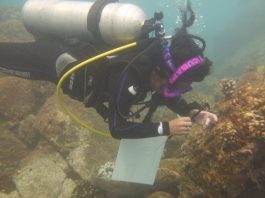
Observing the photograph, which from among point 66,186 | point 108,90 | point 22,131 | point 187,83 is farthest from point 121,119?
point 22,131

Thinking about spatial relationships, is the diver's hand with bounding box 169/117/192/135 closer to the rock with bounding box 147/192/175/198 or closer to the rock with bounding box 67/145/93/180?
the rock with bounding box 147/192/175/198

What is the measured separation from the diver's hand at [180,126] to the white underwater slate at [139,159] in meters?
0.29

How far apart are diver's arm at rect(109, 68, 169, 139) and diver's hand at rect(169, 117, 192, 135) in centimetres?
7

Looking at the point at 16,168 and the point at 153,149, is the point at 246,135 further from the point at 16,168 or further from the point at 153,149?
the point at 16,168

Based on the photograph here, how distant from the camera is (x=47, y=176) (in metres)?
7.32

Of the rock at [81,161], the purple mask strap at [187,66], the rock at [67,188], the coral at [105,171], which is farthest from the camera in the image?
the rock at [81,161]

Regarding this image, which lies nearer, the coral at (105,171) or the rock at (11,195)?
the coral at (105,171)

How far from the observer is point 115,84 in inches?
156

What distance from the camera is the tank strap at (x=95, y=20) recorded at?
16.2ft

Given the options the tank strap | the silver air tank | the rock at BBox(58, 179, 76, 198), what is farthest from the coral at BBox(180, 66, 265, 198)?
the rock at BBox(58, 179, 76, 198)

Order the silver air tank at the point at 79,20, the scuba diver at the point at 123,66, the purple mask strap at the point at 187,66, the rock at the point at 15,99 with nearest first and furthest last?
1. the purple mask strap at the point at 187,66
2. the scuba diver at the point at 123,66
3. the silver air tank at the point at 79,20
4. the rock at the point at 15,99

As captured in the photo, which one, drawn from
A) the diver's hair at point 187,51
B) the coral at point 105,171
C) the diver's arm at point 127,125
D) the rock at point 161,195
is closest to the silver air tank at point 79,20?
the diver's hair at point 187,51

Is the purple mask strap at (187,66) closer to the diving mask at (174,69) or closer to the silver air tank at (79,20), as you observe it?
the diving mask at (174,69)

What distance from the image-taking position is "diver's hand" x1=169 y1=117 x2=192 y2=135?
401 centimetres
